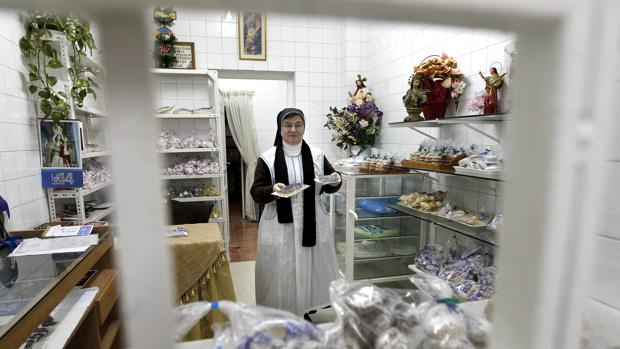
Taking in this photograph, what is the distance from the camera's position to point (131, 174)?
0.66 feet

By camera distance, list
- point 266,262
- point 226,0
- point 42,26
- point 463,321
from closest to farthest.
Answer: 1. point 226,0
2. point 463,321
3. point 42,26
4. point 266,262

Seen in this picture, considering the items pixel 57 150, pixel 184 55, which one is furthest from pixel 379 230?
pixel 184 55

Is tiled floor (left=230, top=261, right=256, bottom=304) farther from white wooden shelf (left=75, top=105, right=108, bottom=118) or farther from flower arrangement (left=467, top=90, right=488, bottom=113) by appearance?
flower arrangement (left=467, top=90, right=488, bottom=113)

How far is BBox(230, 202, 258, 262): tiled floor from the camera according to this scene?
3.57m

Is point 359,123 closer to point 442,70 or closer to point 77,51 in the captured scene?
point 442,70

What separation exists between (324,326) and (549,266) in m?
0.33

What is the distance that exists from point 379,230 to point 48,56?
265 centimetres

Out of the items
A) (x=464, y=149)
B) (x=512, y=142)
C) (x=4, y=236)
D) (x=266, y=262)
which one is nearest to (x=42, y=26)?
(x=4, y=236)

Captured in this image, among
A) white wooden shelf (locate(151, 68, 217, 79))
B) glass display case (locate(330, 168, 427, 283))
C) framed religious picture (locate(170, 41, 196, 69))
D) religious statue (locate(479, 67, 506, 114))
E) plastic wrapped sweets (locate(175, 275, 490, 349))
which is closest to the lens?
plastic wrapped sweets (locate(175, 275, 490, 349))

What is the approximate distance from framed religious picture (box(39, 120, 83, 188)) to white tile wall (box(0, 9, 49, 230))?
4 centimetres

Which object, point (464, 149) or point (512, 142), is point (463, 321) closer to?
point (512, 142)

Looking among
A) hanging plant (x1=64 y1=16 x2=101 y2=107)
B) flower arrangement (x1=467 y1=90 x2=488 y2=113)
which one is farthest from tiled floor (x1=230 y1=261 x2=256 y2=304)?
flower arrangement (x1=467 y1=90 x2=488 y2=113)

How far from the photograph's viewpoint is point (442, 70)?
2.14 metres

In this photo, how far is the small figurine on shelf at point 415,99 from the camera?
2.19m
